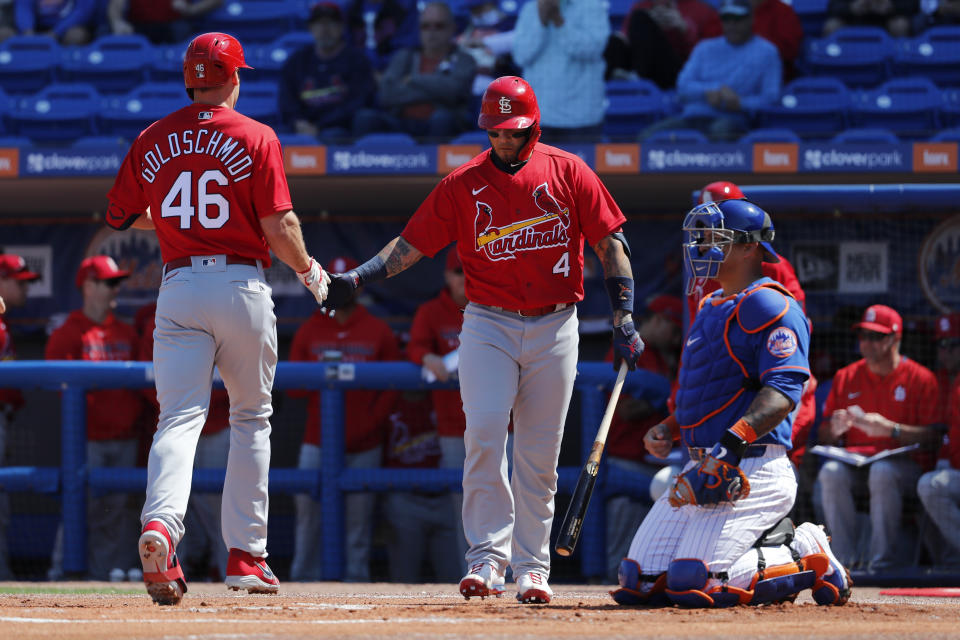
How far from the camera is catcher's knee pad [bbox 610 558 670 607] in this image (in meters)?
4.22

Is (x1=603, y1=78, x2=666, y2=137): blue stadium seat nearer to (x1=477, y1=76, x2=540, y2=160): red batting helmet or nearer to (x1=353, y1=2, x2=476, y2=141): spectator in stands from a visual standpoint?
(x1=353, y1=2, x2=476, y2=141): spectator in stands

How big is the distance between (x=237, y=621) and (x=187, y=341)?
3.46 feet

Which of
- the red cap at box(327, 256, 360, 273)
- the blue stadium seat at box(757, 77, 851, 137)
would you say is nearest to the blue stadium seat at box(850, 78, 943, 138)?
the blue stadium seat at box(757, 77, 851, 137)

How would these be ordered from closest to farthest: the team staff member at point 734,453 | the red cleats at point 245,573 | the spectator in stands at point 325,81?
the team staff member at point 734,453, the red cleats at point 245,573, the spectator in stands at point 325,81

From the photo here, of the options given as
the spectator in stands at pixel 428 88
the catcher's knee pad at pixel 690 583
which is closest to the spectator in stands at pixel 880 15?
the spectator in stands at pixel 428 88

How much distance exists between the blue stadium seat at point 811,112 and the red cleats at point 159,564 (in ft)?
18.2

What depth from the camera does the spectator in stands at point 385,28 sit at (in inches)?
377

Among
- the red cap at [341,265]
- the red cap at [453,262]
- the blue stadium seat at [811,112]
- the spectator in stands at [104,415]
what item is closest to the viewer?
the spectator in stands at [104,415]

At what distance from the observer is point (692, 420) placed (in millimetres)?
4301

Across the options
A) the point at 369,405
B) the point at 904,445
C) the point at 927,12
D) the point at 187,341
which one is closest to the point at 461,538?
the point at 369,405

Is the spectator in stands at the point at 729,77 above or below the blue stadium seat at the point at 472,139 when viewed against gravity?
above

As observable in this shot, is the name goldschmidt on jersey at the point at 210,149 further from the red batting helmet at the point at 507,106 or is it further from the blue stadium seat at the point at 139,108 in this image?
the blue stadium seat at the point at 139,108

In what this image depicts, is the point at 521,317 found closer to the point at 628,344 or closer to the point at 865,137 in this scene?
the point at 628,344

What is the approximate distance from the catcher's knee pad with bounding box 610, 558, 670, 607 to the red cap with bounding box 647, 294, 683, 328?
2763mm
